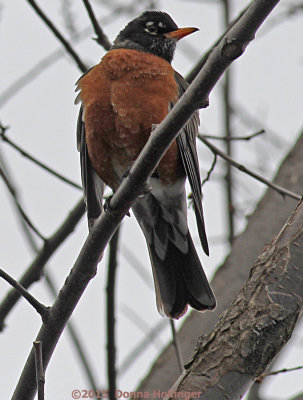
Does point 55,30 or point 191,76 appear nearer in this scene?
point 55,30

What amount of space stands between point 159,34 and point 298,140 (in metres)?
1.24

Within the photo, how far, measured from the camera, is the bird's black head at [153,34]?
438 cm

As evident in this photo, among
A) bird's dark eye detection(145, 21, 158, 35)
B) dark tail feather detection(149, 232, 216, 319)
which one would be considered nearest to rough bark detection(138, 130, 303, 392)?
dark tail feather detection(149, 232, 216, 319)

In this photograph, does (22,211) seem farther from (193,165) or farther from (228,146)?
(228,146)

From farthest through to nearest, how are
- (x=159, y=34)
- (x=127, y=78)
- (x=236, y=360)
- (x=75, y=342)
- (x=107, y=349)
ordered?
(x=159, y=34)
(x=75, y=342)
(x=127, y=78)
(x=107, y=349)
(x=236, y=360)

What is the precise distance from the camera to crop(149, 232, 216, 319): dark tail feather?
3414 mm

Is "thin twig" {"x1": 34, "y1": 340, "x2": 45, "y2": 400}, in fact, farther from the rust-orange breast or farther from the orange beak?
the orange beak

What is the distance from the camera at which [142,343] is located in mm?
4598

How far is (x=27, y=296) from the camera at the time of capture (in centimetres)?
242

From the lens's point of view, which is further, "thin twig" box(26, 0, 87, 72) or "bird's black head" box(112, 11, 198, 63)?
"bird's black head" box(112, 11, 198, 63)

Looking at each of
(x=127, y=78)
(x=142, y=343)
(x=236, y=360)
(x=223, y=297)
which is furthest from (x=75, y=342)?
(x=236, y=360)

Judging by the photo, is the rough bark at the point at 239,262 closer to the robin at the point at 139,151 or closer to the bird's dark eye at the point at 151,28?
the robin at the point at 139,151

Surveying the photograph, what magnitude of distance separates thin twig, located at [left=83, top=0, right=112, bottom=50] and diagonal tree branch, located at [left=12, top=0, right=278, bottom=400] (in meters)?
1.71

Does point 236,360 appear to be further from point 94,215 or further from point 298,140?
point 298,140
